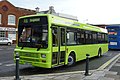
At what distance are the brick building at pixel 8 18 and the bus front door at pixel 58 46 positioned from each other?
121 feet

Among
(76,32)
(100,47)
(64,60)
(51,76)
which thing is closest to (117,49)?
(100,47)

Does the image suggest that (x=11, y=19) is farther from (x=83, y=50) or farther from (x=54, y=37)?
(x=54, y=37)

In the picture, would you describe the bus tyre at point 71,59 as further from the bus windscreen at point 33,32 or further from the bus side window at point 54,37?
the bus windscreen at point 33,32

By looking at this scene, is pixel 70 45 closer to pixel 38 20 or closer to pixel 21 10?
pixel 38 20

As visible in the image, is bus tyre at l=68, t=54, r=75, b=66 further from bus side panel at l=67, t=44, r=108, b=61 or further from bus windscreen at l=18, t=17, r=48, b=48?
bus windscreen at l=18, t=17, r=48, b=48

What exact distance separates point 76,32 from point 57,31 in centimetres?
275

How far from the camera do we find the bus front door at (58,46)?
37.6 ft

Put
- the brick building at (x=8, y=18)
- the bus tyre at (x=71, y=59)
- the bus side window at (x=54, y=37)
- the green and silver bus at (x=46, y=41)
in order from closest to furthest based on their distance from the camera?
the green and silver bus at (x=46, y=41)
the bus side window at (x=54, y=37)
the bus tyre at (x=71, y=59)
the brick building at (x=8, y=18)

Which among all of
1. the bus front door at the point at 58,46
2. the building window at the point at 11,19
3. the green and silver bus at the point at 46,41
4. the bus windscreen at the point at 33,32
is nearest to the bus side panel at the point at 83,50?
the green and silver bus at the point at 46,41

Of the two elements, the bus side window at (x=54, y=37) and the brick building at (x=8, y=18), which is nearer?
the bus side window at (x=54, y=37)

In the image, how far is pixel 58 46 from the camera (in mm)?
11828

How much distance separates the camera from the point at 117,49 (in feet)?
100

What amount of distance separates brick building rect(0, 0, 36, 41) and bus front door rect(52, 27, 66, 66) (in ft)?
121

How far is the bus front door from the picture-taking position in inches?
451
